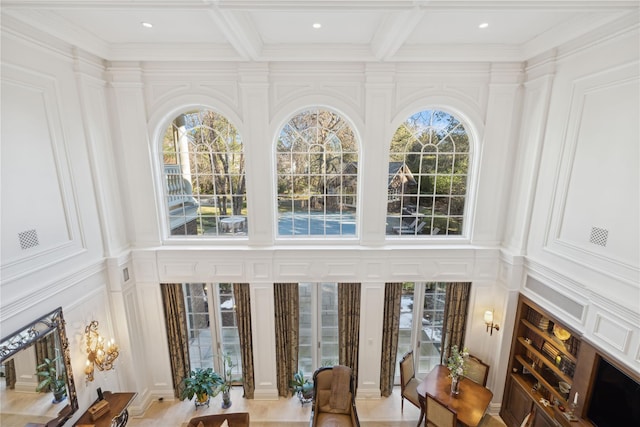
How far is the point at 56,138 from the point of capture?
3387mm

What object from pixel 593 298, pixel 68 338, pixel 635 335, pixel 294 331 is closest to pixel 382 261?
pixel 294 331

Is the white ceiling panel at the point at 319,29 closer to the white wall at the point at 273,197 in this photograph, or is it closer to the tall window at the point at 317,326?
the white wall at the point at 273,197

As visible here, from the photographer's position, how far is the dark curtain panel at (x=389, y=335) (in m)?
4.83

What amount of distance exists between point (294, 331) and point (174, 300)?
6.66 feet

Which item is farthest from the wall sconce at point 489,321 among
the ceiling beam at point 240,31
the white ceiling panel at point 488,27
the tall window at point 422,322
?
the ceiling beam at point 240,31

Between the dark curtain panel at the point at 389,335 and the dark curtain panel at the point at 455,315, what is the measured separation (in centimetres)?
81

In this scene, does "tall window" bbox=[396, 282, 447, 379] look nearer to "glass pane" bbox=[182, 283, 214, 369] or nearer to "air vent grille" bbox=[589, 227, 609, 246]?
"air vent grille" bbox=[589, 227, 609, 246]

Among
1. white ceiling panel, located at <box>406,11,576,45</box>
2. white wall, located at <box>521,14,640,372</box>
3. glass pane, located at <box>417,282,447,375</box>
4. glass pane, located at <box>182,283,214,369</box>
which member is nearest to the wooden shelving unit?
white wall, located at <box>521,14,640,372</box>

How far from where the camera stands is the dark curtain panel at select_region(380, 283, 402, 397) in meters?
4.83

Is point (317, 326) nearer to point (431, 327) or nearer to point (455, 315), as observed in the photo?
point (431, 327)

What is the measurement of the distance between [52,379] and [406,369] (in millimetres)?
4614

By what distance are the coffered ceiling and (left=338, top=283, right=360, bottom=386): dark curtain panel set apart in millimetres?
3461

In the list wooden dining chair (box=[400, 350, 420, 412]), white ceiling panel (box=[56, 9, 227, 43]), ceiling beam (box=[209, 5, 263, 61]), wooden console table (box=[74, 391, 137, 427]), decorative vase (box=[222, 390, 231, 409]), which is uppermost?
white ceiling panel (box=[56, 9, 227, 43])

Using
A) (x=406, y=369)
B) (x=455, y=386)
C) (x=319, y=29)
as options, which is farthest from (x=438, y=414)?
(x=319, y=29)
